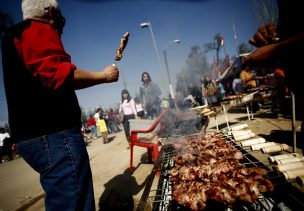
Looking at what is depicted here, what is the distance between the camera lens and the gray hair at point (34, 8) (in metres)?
1.82

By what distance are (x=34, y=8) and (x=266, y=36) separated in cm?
238

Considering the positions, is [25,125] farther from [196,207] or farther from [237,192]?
[237,192]

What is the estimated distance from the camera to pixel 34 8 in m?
1.82

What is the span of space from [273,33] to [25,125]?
2.62m

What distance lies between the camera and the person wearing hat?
156 centimetres

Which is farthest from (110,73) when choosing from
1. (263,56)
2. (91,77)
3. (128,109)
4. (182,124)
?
(128,109)

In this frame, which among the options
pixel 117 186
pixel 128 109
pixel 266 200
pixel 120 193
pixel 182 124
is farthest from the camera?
pixel 128 109

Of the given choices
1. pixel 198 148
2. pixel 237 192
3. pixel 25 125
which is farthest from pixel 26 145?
pixel 198 148

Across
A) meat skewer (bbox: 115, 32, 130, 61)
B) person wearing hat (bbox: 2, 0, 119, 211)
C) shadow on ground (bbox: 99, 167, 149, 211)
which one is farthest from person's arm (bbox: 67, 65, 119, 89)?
shadow on ground (bbox: 99, 167, 149, 211)

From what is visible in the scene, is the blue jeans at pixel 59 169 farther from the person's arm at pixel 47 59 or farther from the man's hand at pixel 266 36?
the man's hand at pixel 266 36

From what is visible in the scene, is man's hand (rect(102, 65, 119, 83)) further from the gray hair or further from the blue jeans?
the gray hair

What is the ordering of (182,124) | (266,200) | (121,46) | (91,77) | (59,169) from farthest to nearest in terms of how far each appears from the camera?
1. (182,124)
2. (121,46)
3. (266,200)
4. (91,77)
5. (59,169)

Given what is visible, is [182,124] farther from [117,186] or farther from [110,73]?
[110,73]

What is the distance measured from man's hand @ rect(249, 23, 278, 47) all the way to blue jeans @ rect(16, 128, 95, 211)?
2.22 meters
